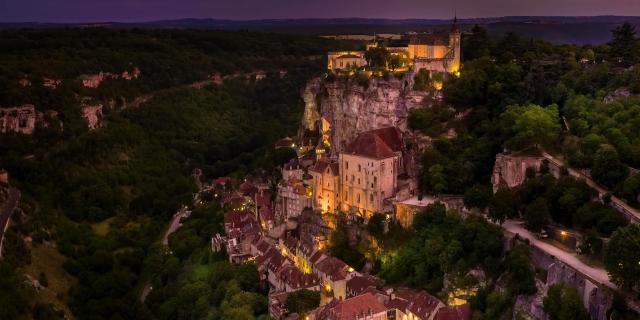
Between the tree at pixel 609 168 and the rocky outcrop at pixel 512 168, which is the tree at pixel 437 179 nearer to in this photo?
the rocky outcrop at pixel 512 168

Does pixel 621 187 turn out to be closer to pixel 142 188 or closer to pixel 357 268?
pixel 357 268

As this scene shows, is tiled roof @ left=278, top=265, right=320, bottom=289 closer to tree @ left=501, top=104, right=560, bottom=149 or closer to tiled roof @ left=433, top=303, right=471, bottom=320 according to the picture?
tiled roof @ left=433, top=303, right=471, bottom=320

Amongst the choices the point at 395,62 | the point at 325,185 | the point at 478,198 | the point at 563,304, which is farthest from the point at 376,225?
the point at 395,62

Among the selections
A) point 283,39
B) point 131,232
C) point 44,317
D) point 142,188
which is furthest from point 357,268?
point 283,39

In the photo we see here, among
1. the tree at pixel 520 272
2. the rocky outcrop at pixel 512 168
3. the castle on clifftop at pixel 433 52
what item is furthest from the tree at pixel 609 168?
the castle on clifftop at pixel 433 52

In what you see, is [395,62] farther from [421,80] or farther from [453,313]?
[453,313]

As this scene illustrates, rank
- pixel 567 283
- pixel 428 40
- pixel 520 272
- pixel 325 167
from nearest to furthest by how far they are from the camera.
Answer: pixel 567 283, pixel 520 272, pixel 325 167, pixel 428 40

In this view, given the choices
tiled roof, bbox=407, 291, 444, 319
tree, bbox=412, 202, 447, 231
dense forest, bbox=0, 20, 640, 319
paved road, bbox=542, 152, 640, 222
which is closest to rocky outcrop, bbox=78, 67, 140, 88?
dense forest, bbox=0, 20, 640, 319
